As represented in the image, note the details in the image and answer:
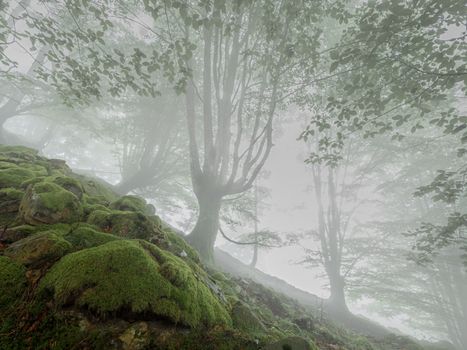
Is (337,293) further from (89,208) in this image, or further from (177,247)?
(89,208)

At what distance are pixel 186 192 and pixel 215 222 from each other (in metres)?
9.72

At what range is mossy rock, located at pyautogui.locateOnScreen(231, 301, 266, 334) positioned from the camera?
287 centimetres

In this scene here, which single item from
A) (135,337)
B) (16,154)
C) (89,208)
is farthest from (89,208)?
(16,154)

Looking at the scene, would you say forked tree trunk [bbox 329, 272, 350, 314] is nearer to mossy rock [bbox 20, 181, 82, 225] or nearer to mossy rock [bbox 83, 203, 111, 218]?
mossy rock [bbox 83, 203, 111, 218]

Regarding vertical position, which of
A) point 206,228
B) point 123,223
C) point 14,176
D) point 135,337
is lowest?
point 135,337

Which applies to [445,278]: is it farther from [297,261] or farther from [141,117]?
[141,117]

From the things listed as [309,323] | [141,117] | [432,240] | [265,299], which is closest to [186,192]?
[141,117]

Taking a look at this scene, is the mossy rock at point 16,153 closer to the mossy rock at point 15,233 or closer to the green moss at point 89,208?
the green moss at point 89,208

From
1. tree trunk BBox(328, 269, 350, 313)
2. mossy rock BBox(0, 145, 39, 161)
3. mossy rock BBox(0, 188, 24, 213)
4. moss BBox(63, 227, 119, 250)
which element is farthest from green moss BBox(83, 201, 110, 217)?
tree trunk BBox(328, 269, 350, 313)

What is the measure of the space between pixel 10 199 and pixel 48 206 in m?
0.79

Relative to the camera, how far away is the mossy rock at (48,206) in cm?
278

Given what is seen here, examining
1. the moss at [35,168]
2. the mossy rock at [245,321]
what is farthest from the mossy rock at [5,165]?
the mossy rock at [245,321]

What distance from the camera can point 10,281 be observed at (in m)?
1.96

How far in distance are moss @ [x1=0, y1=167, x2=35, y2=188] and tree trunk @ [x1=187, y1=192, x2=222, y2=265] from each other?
5710 millimetres
